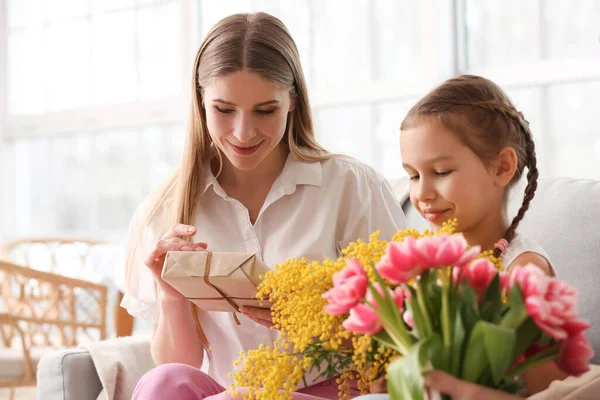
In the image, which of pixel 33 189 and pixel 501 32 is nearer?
pixel 501 32

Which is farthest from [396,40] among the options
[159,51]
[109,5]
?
[109,5]

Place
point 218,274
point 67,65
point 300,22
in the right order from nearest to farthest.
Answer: point 218,274 → point 300,22 → point 67,65

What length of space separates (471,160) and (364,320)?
27.3 inches

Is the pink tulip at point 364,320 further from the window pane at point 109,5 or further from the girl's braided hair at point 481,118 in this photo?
the window pane at point 109,5

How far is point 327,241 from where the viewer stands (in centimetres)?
181

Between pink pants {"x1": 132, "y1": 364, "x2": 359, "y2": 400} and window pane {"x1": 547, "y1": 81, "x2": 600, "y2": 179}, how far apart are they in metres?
1.69

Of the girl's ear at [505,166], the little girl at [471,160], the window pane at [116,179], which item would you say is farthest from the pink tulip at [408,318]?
the window pane at [116,179]

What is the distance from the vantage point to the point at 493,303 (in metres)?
0.90

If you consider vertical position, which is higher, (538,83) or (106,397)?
(538,83)

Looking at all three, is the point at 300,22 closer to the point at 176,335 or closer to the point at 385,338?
the point at 176,335

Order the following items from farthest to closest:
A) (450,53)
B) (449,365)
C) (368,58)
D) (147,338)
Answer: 1. (368,58)
2. (450,53)
3. (147,338)
4. (449,365)

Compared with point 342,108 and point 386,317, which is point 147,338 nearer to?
point 386,317

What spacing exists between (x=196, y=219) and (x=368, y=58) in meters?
1.90

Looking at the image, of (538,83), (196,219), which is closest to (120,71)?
(538,83)
